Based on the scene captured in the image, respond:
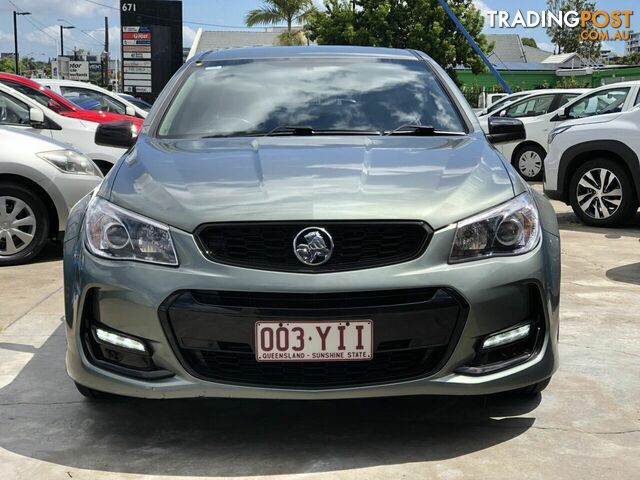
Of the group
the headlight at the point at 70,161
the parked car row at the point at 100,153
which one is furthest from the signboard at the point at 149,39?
the headlight at the point at 70,161

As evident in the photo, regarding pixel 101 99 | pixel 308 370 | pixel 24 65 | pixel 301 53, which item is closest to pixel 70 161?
pixel 301 53

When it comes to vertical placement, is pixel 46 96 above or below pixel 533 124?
above

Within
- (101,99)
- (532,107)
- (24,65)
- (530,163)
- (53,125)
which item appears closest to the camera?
(53,125)

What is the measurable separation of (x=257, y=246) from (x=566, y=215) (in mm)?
8595

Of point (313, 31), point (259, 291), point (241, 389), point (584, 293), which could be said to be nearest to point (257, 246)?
point (259, 291)

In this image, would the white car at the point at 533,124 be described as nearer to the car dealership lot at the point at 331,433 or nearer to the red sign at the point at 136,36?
the car dealership lot at the point at 331,433

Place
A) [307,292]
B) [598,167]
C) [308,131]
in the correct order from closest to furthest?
[307,292] < [308,131] < [598,167]

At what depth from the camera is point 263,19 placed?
145 ft

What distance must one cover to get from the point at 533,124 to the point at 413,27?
74.2ft

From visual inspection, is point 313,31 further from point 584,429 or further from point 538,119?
point 584,429

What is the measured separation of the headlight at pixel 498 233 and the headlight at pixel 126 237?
0.97m

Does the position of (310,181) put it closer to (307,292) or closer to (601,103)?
(307,292)

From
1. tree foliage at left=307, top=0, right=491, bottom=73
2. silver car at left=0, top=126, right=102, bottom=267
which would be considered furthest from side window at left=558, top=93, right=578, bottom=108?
tree foliage at left=307, top=0, right=491, bottom=73

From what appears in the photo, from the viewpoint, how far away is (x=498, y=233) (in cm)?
322
